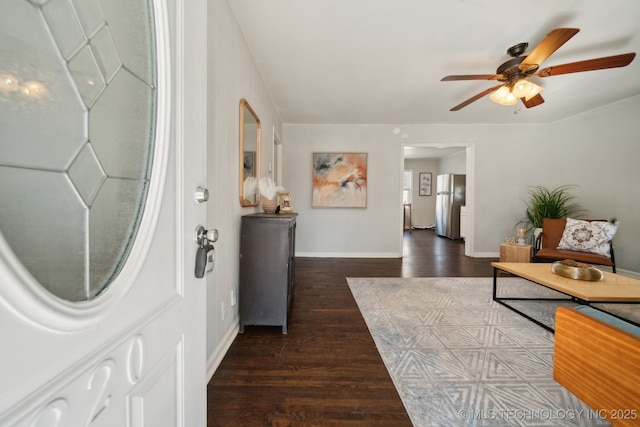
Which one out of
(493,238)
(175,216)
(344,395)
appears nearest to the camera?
(175,216)

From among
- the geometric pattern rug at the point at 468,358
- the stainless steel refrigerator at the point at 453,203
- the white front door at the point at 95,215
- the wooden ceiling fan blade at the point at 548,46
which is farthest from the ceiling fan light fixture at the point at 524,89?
the stainless steel refrigerator at the point at 453,203

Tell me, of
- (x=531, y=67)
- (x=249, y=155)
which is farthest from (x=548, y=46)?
(x=249, y=155)

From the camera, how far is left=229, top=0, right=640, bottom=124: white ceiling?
74.1 inches

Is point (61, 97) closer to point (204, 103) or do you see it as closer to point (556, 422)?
point (204, 103)

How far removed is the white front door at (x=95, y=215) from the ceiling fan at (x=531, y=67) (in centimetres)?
241

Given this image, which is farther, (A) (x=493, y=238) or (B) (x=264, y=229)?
(A) (x=493, y=238)

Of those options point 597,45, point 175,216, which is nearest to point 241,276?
point 175,216

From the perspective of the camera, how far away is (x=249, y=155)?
2.32m

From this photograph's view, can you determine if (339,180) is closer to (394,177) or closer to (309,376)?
(394,177)

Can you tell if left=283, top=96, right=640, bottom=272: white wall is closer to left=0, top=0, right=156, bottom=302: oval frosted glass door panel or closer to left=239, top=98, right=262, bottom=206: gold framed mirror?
left=239, top=98, right=262, bottom=206: gold framed mirror

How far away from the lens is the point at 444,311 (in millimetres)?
2426

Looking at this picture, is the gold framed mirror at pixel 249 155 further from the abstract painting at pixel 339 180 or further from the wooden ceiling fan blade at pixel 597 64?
the wooden ceiling fan blade at pixel 597 64

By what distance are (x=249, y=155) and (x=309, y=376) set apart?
182cm

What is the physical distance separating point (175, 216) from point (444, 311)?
2.56 m
